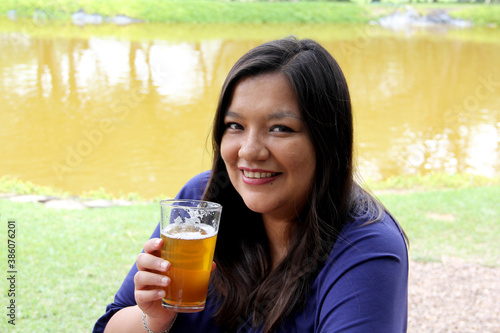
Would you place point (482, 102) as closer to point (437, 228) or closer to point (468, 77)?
point (468, 77)

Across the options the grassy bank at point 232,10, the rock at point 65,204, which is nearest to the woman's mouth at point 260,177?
the rock at point 65,204

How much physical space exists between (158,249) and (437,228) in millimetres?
3782

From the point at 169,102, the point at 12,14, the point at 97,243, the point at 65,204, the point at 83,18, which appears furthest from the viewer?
the point at 83,18

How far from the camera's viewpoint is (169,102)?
11.0 metres

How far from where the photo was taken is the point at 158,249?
4.02ft

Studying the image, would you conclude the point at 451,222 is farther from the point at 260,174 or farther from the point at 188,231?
the point at 188,231

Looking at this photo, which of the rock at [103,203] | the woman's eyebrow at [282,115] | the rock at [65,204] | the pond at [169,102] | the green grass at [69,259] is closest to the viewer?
the woman's eyebrow at [282,115]

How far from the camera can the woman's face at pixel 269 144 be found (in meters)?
1.29

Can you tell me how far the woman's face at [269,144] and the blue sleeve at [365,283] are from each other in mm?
182

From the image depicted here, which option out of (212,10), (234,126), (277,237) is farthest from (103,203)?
(212,10)

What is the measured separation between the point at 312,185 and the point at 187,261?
1.23 ft

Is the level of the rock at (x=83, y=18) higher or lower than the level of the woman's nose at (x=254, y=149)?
lower

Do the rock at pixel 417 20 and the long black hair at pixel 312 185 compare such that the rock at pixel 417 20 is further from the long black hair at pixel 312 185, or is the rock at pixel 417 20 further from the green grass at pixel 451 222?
the long black hair at pixel 312 185

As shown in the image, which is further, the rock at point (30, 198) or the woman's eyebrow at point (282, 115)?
the rock at point (30, 198)
